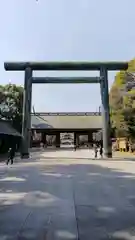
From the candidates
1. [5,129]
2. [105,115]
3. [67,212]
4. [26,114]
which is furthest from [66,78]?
[67,212]

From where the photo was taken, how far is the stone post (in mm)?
39031

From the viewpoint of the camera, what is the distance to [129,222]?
8.15 metres

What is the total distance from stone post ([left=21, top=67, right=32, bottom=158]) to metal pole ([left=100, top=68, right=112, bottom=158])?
7.47 m

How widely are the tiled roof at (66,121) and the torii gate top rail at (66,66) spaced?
37.6m

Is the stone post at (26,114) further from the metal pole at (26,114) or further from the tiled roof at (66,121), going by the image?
the tiled roof at (66,121)

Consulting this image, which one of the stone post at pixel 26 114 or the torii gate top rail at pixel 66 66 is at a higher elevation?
the torii gate top rail at pixel 66 66

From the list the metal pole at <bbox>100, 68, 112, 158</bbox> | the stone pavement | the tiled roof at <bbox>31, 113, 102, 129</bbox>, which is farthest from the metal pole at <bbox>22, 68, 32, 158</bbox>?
the tiled roof at <bbox>31, 113, 102, 129</bbox>

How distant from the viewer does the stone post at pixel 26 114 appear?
39031 millimetres

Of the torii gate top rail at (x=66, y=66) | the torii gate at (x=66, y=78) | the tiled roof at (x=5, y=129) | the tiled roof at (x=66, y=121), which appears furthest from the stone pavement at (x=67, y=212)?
the tiled roof at (x=66, y=121)

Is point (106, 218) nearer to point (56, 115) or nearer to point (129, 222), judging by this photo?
point (129, 222)

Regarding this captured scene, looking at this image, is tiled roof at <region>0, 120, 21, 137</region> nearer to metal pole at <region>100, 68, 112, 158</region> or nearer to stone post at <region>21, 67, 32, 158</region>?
stone post at <region>21, 67, 32, 158</region>

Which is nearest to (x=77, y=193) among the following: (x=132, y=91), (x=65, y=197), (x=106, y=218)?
(x=65, y=197)

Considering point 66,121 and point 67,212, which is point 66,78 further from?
point 66,121

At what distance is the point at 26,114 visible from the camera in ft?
129
